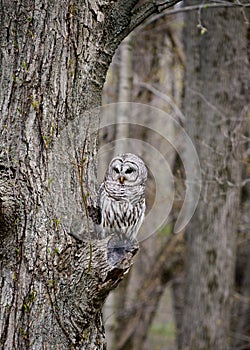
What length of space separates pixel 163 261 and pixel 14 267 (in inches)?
232

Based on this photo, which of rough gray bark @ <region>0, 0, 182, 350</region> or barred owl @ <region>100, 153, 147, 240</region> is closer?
rough gray bark @ <region>0, 0, 182, 350</region>

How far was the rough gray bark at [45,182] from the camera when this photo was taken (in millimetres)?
2758

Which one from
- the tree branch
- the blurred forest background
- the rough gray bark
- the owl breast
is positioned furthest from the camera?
the blurred forest background

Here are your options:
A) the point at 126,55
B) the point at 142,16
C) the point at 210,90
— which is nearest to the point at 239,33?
the point at 210,90

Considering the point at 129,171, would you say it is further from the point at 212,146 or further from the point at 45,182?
the point at 212,146

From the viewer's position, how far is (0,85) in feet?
9.46

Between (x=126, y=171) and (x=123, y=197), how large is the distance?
140mm

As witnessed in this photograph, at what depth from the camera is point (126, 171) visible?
316 centimetres

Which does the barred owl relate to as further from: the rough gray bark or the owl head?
the rough gray bark

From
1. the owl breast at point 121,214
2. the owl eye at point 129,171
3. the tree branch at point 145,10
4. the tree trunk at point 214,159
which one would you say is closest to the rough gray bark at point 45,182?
the tree branch at point 145,10

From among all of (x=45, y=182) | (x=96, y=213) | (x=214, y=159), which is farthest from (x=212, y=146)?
(x=45, y=182)

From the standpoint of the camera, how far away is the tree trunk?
19.6ft

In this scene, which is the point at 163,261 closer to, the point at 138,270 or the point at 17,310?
the point at 138,270

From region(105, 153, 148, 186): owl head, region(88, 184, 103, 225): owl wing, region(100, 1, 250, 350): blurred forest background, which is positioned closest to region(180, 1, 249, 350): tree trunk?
region(100, 1, 250, 350): blurred forest background
